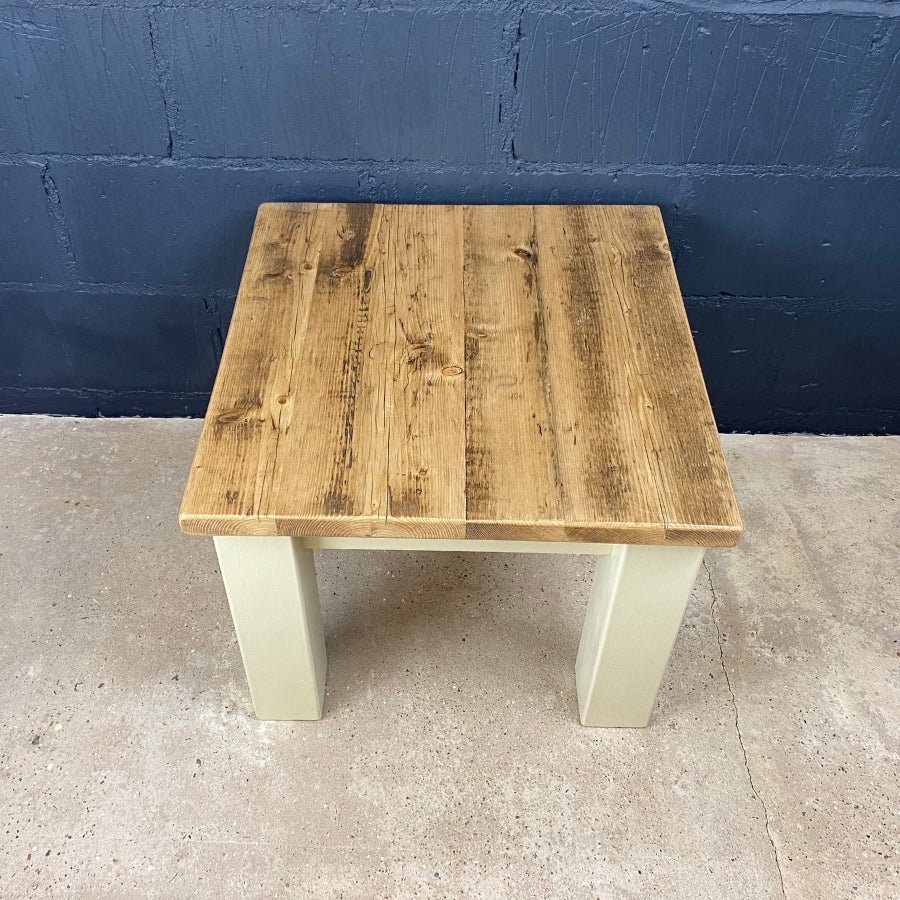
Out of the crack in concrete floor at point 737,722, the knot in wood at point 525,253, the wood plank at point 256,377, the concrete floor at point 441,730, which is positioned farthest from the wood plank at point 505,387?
the crack in concrete floor at point 737,722

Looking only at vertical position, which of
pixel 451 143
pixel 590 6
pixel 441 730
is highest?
pixel 590 6

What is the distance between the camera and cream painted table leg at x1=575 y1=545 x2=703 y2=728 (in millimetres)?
1269

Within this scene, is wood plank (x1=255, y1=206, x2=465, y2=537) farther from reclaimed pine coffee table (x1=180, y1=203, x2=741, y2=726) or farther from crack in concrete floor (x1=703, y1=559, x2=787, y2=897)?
crack in concrete floor (x1=703, y1=559, x2=787, y2=897)

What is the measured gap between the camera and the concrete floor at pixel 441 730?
137cm

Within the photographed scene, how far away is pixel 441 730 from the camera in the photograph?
60.7 inches

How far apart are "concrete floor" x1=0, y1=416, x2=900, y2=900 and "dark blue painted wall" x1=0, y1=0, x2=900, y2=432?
16.5 inches

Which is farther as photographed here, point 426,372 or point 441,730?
point 441,730

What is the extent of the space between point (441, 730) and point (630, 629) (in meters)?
0.41

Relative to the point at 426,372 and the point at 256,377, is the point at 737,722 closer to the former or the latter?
the point at 426,372

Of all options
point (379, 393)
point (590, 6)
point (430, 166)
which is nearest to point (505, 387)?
point (379, 393)

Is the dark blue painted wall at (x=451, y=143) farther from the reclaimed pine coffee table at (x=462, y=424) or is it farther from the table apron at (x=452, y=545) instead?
the table apron at (x=452, y=545)

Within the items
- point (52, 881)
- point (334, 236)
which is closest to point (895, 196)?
point (334, 236)

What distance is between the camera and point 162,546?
1851 mm

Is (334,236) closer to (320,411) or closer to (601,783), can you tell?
(320,411)
